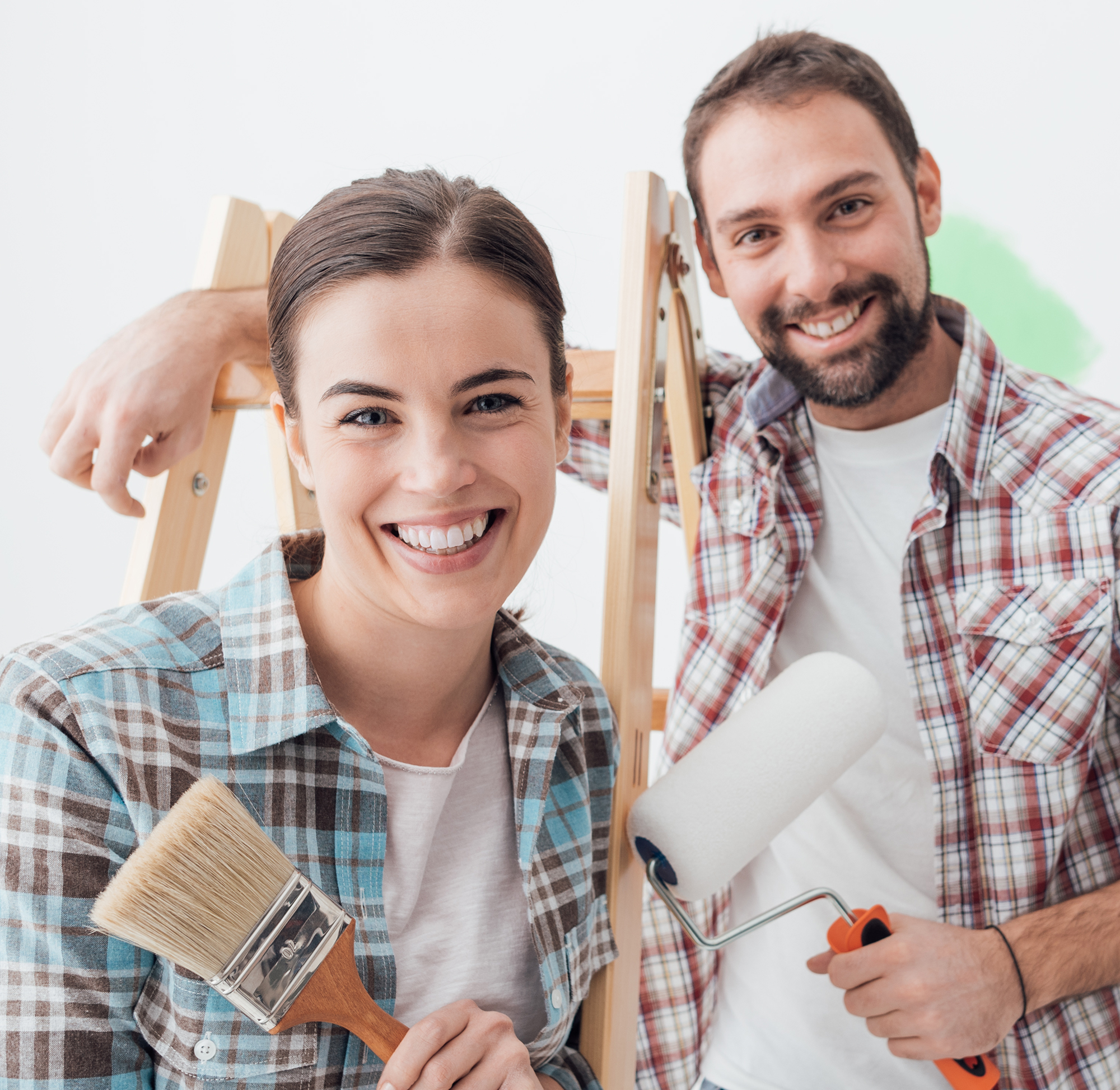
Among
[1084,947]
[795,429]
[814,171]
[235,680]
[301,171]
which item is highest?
[301,171]

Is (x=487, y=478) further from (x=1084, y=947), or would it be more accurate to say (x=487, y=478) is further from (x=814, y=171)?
(x=1084, y=947)

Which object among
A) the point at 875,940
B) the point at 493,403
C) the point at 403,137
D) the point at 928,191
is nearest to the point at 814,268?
the point at 928,191

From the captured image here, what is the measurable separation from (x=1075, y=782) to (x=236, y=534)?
2.02 meters

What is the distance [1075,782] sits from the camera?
126 cm

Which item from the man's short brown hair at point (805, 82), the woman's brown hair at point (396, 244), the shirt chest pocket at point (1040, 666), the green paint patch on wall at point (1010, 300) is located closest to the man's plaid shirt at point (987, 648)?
the shirt chest pocket at point (1040, 666)

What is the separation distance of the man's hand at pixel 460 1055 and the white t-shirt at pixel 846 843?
0.67 meters

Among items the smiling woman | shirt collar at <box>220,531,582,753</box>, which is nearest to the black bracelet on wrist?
the smiling woman

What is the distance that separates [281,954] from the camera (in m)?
0.71

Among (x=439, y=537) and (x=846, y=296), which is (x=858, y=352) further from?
(x=439, y=537)

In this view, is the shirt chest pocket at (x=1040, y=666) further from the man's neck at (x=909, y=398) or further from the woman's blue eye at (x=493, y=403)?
the woman's blue eye at (x=493, y=403)

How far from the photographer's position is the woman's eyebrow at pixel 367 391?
2.66ft

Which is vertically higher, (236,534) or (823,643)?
(236,534)

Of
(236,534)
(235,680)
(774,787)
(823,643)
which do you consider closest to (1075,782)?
(823,643)

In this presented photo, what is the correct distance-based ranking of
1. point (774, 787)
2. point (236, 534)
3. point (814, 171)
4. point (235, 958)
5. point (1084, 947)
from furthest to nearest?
point (236, 534) → point (814, 171) → point (1084, 947) → point (774, 787) → point (235, 958)
